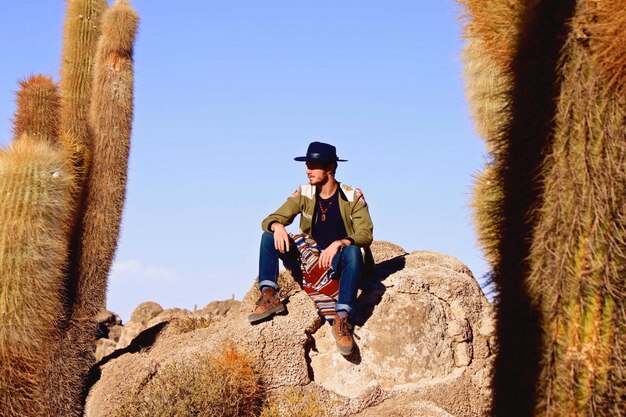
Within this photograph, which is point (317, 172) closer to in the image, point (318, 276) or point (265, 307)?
point (318, 276)

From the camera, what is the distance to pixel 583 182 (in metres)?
3.92

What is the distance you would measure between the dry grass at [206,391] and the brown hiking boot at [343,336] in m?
0.79

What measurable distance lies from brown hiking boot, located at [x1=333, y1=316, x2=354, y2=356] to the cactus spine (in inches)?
169

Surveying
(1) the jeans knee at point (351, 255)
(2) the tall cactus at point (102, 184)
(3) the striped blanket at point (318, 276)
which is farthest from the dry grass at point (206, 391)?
(2) the tall cactus at point (102, 184)

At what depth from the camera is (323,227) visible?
25.0ft

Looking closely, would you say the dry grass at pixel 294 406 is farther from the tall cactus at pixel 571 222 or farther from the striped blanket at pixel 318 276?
the tall cactus at pixel 571 222

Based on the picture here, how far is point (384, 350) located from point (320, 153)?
1.92m

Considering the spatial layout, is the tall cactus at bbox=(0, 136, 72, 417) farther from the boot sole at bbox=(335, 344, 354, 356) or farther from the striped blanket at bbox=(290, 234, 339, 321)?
the boot sole at bbox=(335, 344, 354, 356)

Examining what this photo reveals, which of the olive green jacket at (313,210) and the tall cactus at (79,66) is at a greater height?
the tall cactus at (79,66)

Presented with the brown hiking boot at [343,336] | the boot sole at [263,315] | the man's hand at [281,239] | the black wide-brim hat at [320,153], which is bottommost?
the brown hiking boot at [343,336]

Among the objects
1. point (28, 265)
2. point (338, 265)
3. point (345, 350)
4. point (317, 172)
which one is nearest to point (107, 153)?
point (28, 265)

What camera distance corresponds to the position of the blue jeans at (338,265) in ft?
23.8

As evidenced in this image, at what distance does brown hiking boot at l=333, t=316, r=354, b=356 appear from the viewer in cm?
738

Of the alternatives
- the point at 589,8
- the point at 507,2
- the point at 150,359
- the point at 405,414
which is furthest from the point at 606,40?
the point at 150,359
